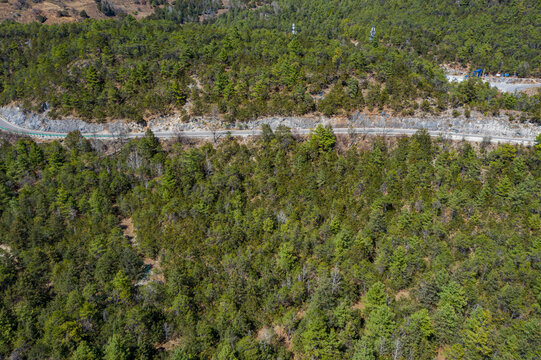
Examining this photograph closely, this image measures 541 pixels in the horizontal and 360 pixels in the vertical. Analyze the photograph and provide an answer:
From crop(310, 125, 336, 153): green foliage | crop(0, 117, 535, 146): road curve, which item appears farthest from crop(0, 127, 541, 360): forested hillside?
crop(0, 117, 535, 146): road curve

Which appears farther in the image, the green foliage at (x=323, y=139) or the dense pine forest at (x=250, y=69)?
the dense pine forest at (x=250, y=69)

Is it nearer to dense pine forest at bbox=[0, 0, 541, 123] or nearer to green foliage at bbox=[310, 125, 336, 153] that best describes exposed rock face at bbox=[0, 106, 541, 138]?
dense pine forest at bbox=[0, 0, 541, 123]

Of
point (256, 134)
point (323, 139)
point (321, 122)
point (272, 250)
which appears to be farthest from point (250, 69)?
point (272, 250)

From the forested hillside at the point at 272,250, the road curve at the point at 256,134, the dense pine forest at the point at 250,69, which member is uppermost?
the dense pine forest at the point at 250,69

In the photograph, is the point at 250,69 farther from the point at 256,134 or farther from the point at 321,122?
the point at 321,122

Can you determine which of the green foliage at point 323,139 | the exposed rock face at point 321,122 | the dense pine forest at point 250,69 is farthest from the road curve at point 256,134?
the green foliage at point 323,139

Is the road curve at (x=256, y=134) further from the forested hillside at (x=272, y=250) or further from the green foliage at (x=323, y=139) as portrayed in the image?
the green foliage at (x=323, y=139)

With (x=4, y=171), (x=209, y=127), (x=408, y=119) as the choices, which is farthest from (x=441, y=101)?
(x=4, y=171)

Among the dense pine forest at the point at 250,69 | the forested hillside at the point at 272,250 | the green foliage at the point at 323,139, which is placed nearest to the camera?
the forested hillside at the point at 272,250
